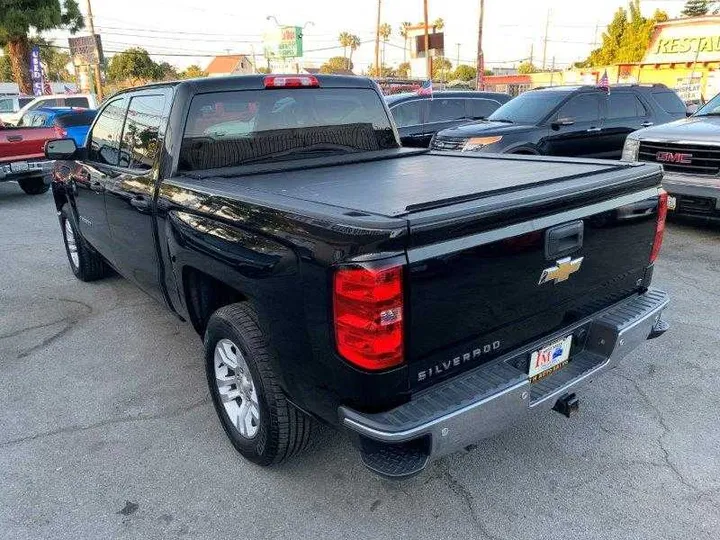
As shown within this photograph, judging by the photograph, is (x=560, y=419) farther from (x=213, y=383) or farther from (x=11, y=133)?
(x=11, y=133)

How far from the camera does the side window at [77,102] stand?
731 inches

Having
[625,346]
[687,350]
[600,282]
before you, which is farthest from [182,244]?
[687,350]

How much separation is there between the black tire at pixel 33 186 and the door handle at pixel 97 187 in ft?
28.0

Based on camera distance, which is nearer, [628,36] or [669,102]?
[669,102]

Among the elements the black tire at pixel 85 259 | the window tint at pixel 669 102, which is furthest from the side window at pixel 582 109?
the black tire at pixel 85 259

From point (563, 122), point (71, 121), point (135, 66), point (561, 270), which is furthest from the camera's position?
point (135, 66)

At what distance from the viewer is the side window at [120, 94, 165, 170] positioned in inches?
138

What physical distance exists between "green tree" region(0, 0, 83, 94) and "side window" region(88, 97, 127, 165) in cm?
2569

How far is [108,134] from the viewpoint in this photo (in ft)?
14.3

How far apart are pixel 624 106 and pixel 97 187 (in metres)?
9.08

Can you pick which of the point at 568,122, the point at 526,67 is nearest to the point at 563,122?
the point at 568,122

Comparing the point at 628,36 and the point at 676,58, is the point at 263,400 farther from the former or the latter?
the point at 628,36

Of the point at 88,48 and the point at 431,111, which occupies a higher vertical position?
the point at 88,48

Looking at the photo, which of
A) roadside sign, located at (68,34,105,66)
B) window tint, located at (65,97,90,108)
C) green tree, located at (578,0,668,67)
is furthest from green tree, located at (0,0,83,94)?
green tree, located at (578,0,668,67)
